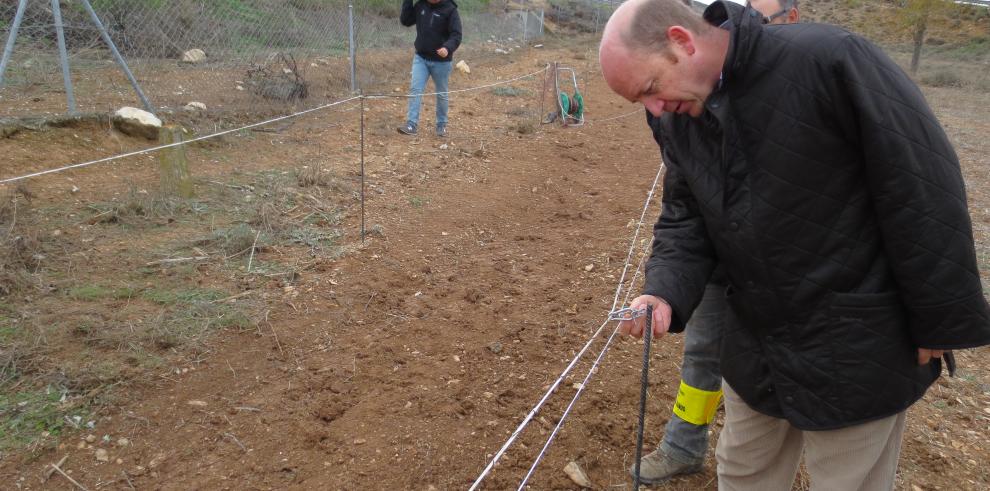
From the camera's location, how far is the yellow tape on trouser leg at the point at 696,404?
2422mm

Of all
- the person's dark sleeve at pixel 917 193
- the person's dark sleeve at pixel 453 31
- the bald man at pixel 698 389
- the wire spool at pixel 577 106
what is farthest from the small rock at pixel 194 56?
the person's dark sleeve at pixel 917 193

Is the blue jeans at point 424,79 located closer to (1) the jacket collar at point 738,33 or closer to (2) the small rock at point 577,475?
(2) the small rock at point 577,475

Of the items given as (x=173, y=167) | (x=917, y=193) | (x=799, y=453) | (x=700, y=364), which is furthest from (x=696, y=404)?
(x=173, y=167)

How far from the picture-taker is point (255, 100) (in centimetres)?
846

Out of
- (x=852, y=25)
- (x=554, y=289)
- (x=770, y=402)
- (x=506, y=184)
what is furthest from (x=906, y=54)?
(x=770, y=402)

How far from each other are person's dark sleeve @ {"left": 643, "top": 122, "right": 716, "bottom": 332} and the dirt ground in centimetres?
112

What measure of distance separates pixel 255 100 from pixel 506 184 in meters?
4.04

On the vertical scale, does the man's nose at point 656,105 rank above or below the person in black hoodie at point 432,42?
above

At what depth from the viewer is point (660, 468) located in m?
2.58

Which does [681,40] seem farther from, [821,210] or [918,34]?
[918,34]

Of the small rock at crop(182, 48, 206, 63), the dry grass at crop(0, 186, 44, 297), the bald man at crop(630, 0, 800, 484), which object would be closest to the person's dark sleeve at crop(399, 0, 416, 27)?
the small rock at crop(182, 48, 206, 63)

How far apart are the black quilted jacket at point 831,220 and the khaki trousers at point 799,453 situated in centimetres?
9

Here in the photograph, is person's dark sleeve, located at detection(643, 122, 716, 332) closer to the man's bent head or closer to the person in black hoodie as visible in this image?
the man's bent head

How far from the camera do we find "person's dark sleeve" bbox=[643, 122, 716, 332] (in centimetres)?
188
